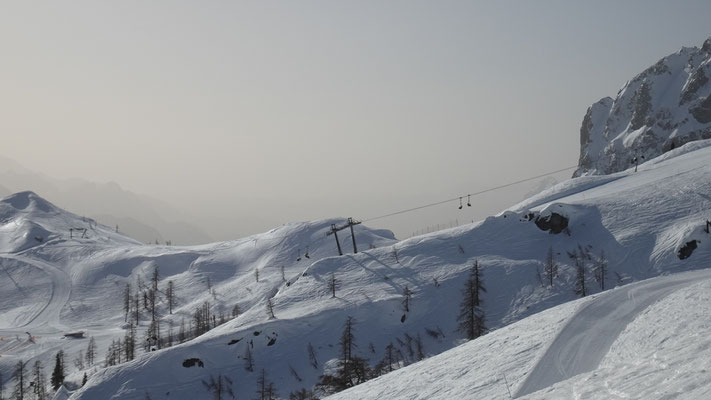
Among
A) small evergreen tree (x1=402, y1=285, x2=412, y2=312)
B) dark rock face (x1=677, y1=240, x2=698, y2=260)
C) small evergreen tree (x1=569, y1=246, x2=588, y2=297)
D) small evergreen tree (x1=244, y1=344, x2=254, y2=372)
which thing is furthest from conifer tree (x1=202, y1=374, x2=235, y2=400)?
dark rock face (x1=677, y1=240, x2=698, y2=260)

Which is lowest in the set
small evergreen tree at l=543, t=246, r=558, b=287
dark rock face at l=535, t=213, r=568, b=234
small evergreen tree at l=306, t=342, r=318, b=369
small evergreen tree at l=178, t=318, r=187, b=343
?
small evergreen tree at l=178, t=318, r=187, b=343

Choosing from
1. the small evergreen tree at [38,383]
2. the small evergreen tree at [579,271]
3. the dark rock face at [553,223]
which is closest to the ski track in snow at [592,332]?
the small evergreen tree at [579,271]

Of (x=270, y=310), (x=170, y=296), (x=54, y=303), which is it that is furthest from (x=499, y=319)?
(x=54, y=303)

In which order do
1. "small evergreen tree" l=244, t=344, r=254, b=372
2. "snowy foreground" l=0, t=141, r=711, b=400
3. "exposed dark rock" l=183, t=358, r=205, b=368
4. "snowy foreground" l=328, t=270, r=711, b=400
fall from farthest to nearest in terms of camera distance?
"exposed dark rock" l=183, t=358, r=205, b=368
"small evergreen tree" l=244, t=344, r=254, b=372
"snowy foreground" l=0, t=141, r=711, b=400
"snowy foreground" l=328, t=270, r=711, b=400

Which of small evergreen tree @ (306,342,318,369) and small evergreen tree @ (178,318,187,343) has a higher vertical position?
small evergreen tree @ (306,342,318,369)

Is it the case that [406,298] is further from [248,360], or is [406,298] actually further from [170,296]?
[170,296]

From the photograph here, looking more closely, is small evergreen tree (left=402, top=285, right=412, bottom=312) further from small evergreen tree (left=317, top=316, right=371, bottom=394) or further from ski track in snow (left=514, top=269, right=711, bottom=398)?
ski track in snow (left=514, top=269, right=711, bottom=398)

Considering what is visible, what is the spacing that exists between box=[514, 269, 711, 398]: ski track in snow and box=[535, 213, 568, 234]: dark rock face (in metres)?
52.0

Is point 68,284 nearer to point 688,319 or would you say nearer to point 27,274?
point 27,274

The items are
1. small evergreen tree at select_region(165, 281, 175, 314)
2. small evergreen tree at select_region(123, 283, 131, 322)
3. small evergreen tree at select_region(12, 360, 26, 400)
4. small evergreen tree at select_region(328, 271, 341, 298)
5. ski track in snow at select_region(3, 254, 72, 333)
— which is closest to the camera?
small evergreen tree at select_region(328, 271, 341, 298)

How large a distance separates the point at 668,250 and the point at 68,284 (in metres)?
182

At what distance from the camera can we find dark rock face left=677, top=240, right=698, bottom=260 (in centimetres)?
7619

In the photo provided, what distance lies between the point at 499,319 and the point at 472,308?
6732 mm

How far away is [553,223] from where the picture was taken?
93938 millimetres
